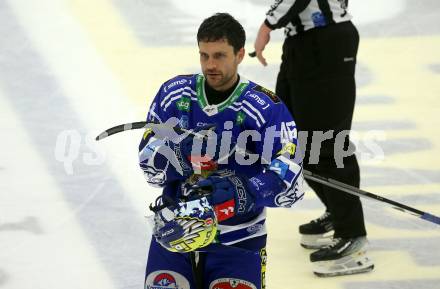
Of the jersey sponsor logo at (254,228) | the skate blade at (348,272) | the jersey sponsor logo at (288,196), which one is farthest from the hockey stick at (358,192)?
the skate blade at (348,272)

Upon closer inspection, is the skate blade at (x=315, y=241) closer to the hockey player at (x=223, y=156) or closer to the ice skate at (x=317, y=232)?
the ice skate at (x=317, y=232)

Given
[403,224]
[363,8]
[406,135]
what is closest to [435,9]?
[363,8]

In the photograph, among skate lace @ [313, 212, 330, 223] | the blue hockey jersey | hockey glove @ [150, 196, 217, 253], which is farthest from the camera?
skate lace @ [313, 212, 330, 223]

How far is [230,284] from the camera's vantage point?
4.10m

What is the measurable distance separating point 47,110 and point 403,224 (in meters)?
2.64

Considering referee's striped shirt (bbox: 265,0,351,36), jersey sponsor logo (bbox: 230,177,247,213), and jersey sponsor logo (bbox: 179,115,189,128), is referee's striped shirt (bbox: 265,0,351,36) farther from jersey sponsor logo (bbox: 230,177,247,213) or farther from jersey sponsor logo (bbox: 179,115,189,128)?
jersey sponsor logo (bbox: 230,177,247,213)

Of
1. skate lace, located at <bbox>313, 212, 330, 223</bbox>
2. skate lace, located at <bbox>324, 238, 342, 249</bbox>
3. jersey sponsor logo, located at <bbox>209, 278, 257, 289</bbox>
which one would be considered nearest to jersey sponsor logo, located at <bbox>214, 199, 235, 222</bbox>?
jersey sponsor logo, located at <bbox>209, 278, 257, 289</bbox>

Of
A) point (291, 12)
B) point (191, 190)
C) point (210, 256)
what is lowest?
point (210, 256)

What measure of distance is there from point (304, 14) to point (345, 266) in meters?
1.37

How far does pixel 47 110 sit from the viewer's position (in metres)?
7.52

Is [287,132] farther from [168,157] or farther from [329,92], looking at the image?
[329,92]

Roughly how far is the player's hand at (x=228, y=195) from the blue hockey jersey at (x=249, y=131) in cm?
5

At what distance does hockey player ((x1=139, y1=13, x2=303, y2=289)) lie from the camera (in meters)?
4.07

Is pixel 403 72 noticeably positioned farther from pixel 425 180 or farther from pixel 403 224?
pixel 403 224
